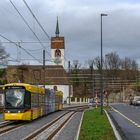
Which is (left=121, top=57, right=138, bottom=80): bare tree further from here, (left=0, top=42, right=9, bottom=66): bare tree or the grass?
the grass

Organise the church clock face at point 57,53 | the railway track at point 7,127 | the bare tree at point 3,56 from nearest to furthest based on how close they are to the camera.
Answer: the railway track at point 7,127, the bare tree at point 3,56, the church clock face at point 57,53

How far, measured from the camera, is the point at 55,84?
154 metres

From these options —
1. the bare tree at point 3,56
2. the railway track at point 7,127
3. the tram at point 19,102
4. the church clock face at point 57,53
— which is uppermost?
the church clock face at point 57,53

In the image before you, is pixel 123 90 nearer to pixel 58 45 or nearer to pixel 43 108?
pixel 58 45

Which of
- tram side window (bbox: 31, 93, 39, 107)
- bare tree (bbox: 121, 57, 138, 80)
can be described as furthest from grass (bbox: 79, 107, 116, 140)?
bare tree (bbox: 121, 57, 138, 80)

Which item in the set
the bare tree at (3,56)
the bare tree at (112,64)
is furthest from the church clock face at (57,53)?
the bare tree at (3,56)

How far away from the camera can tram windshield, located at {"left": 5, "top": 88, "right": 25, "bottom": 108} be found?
39.8 m

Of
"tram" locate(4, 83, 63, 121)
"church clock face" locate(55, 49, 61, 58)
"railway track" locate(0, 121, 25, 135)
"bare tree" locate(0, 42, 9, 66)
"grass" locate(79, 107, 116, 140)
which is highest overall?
"church clock face" locate(55, 49, 61, 58)

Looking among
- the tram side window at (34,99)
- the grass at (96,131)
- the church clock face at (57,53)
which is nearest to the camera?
the grass at (96,131)

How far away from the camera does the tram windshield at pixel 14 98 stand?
3981 centimetres

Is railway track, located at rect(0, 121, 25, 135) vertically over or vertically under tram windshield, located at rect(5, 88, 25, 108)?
under

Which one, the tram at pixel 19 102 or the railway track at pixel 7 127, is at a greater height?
the tram at pixel 19 102

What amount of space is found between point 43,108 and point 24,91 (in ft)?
33.9

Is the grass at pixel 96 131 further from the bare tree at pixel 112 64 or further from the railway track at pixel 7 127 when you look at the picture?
the bare tree at pixel 112 64
